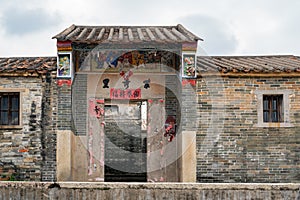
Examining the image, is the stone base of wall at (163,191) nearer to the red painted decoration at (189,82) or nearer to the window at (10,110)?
the red painted decoration at (189,82)

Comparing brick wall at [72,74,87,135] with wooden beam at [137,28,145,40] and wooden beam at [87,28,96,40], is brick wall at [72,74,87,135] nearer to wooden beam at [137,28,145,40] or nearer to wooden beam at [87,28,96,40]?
wooden beam at [87,28,96,40]

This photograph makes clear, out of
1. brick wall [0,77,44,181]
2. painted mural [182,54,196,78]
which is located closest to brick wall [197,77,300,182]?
painted mural [182,54,196,78]

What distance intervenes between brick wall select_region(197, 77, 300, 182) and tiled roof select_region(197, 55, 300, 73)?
9.4 inches

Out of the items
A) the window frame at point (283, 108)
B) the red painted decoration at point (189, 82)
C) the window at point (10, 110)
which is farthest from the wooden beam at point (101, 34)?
the window frame at point (283, 108)

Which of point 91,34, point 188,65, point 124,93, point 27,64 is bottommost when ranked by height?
point 124,93

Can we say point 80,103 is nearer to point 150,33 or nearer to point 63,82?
point 63,82

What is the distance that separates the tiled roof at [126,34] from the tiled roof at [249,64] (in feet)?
3.12

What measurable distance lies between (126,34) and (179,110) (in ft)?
7.88

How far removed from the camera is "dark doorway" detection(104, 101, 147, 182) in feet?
46.4

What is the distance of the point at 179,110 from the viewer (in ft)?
38.8

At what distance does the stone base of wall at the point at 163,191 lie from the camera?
7914 millimetres

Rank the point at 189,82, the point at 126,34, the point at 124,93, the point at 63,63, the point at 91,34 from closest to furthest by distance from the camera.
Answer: the point at 63,63 < the point at 189,82 < the point at 91,34 < the point at 126,34 < the point at 124,93

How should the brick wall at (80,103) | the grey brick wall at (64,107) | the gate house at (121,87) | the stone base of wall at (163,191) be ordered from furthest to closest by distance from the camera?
the brick wall at (80,103), the grey brick wall at (64,107), the gate house at (121,87), the stone base of wall at (163,191)

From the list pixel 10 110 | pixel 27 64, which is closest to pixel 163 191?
pixel 10 110
